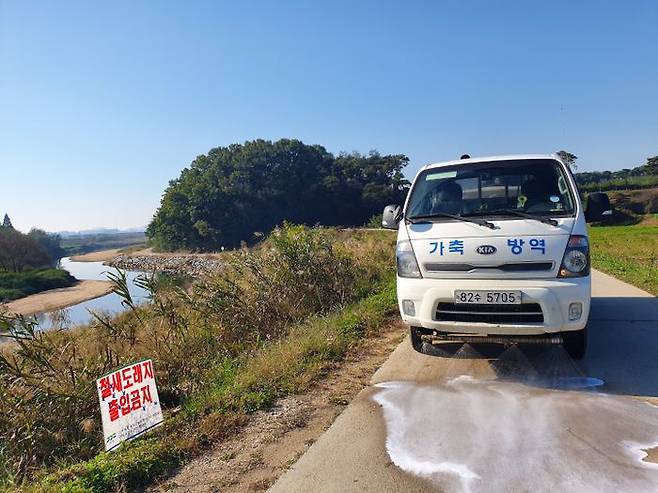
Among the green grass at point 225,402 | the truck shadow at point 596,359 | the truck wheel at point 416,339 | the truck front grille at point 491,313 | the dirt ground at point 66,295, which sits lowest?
the dirt ground at point 66,295

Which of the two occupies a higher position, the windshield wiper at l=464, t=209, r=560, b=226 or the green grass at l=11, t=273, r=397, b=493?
the windshield wiper at l=464, t=209, r=560, b=226

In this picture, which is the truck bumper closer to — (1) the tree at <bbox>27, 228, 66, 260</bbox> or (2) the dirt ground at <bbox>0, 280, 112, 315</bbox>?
(2) the dirt ground at <bbox>0, 280, 112, 315</bbox>

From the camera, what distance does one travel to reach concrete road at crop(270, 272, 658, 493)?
2.75 meters

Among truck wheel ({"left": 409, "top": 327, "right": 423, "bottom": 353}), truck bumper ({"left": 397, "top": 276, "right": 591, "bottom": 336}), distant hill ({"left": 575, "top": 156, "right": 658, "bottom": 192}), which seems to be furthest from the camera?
distant hill ({"left": 575, "top": 156, "right": 658, "bottom": 192})

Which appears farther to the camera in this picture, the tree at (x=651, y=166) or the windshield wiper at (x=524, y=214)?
the tree at (x=651, y=166)

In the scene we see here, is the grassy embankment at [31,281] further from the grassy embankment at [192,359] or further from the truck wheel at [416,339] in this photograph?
the truck wheel at [416,339]

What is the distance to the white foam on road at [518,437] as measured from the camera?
2.71m

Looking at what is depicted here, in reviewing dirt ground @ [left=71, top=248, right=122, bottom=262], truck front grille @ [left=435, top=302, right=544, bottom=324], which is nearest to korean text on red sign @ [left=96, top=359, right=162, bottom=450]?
truck front grille @ [left=435, top=302, right=544, bottom=324]

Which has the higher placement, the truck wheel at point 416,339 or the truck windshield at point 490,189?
the truck windshield at point 490,189

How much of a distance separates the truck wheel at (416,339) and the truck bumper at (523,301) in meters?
0.46

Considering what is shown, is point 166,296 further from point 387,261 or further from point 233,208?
point 233,208

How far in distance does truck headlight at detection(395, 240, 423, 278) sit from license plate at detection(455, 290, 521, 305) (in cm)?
46

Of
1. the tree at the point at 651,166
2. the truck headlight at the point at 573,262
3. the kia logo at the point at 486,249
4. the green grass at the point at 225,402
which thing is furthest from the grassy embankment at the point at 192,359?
the tree at the point at 651,166

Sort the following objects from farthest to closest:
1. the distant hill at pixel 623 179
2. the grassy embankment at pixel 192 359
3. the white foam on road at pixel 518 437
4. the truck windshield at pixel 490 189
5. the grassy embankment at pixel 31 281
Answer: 1. the distant hill at pixel 623 179
2. the grassy embankment at pixel 31 281
3. the truck windshield at pixel 490 189
4. the grassy embankment at pixel 192 359
5. the white foam on road at pixel 518 437
